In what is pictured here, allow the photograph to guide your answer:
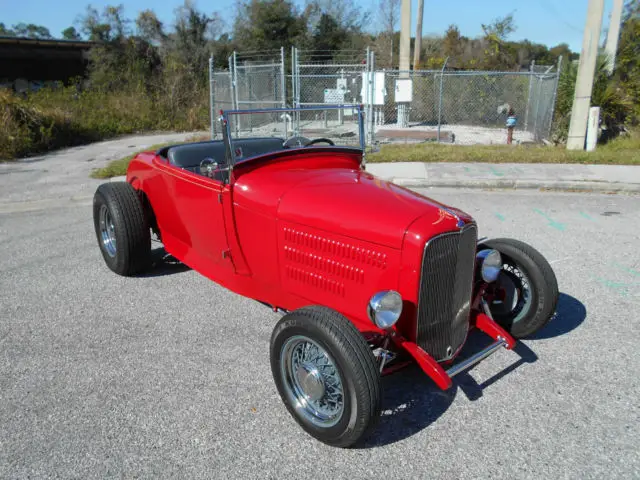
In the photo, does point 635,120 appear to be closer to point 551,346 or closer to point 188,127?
point 551,346

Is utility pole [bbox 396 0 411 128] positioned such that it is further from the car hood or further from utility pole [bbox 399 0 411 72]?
the car hood

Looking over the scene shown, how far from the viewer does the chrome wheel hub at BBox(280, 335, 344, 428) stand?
2.62m

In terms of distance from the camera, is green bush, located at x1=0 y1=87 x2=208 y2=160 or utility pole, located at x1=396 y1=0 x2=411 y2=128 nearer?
green bush, located at x1=0 y1=87 x2=208 y2=160

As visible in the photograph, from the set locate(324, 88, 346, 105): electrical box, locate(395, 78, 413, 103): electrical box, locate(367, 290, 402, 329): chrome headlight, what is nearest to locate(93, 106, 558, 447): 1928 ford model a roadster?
locate(367, 290, 402, 329): chrome headlight

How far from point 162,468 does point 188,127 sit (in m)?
15.7

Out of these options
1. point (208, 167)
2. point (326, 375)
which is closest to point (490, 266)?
point (326, 375)

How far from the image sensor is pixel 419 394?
3.04 m

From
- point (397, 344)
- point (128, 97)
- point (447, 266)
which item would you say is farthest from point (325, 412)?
A: point (128, 97)

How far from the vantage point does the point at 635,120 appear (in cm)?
1216

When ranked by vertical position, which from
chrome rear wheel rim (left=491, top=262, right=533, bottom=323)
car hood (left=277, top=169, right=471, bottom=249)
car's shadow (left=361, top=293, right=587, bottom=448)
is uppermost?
car hood (left=277, top=169, right=471, bottom=249)

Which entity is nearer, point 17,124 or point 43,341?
point 43,341

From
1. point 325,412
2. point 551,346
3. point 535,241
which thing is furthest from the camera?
point 535,241

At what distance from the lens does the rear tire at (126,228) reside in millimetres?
4551

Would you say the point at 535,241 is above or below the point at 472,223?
below
